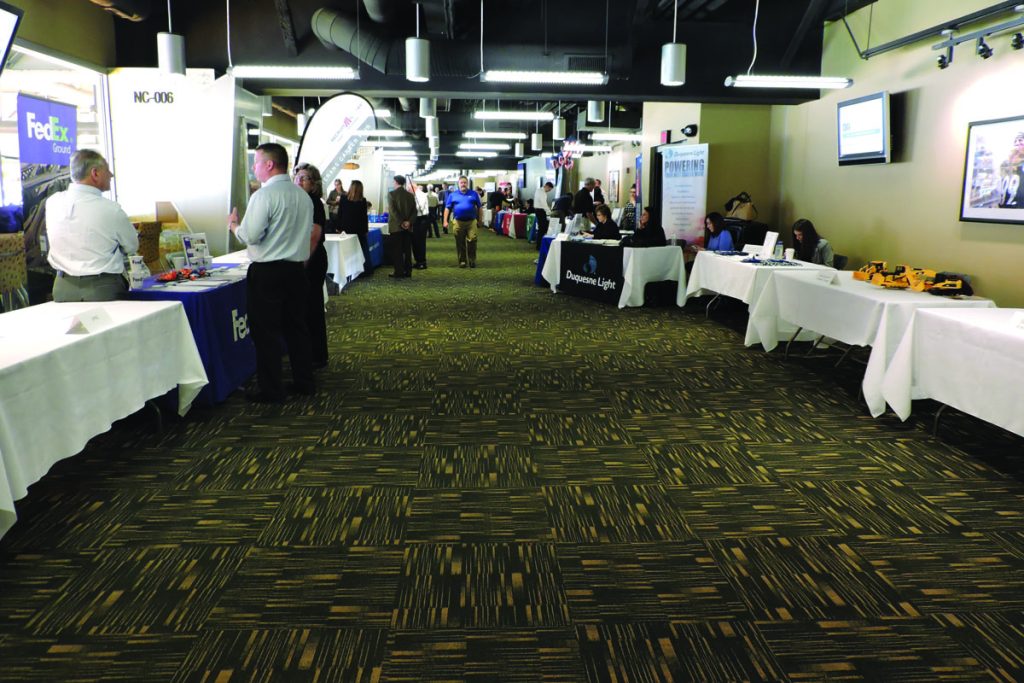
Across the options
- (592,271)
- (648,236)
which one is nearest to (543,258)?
(592,271)

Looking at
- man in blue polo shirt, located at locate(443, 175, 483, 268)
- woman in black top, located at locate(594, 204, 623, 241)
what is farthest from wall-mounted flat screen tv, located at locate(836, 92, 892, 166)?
man in blue polo shirt, located at locate(443, 175, 483, 268)

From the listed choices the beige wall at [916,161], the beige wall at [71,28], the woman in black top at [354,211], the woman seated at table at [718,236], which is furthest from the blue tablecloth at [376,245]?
the beige wall at [916,161]

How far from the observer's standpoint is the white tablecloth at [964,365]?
3171 millimetres

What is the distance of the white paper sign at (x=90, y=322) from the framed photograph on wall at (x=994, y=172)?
623 cm

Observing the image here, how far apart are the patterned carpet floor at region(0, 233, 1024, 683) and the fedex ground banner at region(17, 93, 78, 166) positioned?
10.2 feet

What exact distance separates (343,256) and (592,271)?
9.77ft

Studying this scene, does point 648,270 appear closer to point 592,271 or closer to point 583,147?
point 592,271

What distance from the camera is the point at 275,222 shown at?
4113 mm

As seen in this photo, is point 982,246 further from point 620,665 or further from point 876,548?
point 620,665

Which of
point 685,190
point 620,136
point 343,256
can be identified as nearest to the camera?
point 343,256

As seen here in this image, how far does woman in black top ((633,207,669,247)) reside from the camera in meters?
8.12

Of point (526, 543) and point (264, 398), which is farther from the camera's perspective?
point (264, 398)

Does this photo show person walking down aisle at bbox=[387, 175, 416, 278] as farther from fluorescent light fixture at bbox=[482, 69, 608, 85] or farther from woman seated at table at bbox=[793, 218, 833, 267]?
woman seated at table at bbox=[793, 218, 833, 267]

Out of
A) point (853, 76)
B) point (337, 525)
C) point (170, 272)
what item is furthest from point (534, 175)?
point (337, 525)
